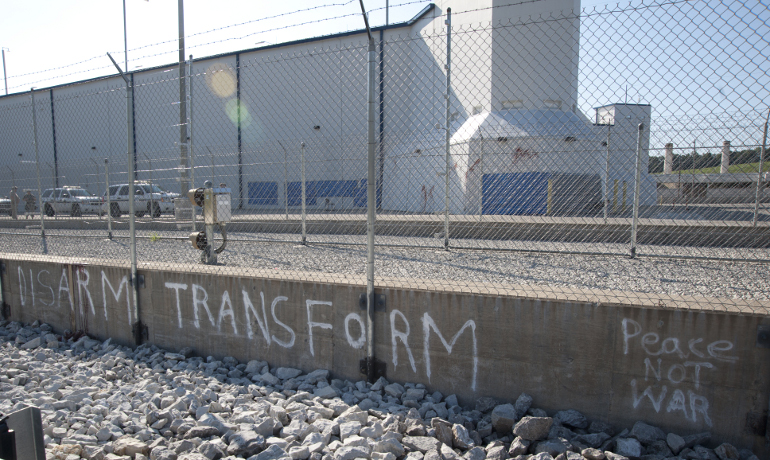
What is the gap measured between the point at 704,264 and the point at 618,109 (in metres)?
3.24

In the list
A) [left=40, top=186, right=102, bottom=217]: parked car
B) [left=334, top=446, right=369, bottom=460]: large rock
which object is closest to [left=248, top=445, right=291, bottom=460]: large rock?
[left=334, top=446, right=369, bottom=460]: large rock

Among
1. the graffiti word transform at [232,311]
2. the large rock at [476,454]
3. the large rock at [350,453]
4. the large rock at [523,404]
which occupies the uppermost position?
the graffiti word transform at [232,311]

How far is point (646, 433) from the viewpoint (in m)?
2.96

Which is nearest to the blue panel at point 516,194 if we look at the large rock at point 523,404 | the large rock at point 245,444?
the large rock at point 523,404

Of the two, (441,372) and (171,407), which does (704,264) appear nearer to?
(441,372)

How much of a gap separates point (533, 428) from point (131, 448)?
8.93 ft

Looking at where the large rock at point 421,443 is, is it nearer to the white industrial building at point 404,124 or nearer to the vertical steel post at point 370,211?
the vertical steel post at point 370,211

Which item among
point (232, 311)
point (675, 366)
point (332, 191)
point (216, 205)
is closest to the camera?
point (675, 366)

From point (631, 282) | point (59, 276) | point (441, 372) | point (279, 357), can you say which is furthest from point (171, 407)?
point (631, 282)

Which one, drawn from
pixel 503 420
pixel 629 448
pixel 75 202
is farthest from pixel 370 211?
pixel 75 202

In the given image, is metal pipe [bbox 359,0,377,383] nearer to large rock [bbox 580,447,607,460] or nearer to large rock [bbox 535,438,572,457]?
large rock [bbox 535,438,572,457]

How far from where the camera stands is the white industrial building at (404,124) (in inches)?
326

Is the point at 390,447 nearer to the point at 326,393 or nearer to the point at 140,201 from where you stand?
the point at 326,393

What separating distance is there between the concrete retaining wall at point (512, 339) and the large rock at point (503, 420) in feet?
0.83
